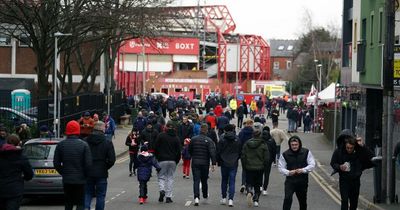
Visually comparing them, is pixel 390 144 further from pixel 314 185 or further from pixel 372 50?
pixel 372 50

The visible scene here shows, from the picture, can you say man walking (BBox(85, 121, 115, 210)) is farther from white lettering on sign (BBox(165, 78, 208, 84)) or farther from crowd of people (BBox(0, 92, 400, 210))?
white lettering on sign (BBox(165, 78, 208, 84))

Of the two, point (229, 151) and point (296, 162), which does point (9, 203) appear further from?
point (229, 151)

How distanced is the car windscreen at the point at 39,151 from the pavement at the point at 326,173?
22.8 ft

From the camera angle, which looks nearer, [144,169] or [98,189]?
[98,189]

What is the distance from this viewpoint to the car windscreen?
1867 cm

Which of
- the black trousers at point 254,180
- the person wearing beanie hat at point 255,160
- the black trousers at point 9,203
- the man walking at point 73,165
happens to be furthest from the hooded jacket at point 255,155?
the black trousers at point 9,203

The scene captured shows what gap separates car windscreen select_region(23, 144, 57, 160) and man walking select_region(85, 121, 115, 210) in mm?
3567

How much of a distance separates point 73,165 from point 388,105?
7976 mm

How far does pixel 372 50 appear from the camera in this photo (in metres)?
30.9

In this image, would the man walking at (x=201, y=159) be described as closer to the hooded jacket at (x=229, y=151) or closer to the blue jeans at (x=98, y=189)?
the hooded jacket at (x=229, y=151)

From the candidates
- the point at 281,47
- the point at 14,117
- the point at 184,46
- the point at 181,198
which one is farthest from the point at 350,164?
the point at 281,47

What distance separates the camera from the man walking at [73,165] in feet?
47.0

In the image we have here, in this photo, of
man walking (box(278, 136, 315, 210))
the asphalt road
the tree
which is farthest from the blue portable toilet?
man walking (box(278, 136, 315, 210))

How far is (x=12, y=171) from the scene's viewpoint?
1289 centimetres
